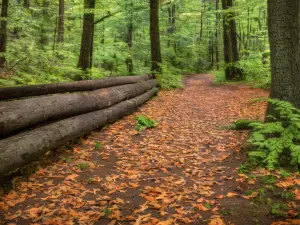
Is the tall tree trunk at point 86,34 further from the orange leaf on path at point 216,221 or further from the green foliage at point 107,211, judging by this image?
the orange leaf on path at point 216,221

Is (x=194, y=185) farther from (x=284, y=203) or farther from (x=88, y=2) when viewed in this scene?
(x=88, y=2)

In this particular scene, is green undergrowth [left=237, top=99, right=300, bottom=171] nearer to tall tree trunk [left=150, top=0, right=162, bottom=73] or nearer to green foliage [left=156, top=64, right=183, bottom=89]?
green foliage [left=156, top=64, right=183, bottom=89]

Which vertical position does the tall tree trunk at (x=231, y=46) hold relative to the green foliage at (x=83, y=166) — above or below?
above

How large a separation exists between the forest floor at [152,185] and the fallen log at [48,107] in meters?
0.75

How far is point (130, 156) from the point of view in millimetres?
5980

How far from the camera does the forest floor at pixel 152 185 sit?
3674 mm

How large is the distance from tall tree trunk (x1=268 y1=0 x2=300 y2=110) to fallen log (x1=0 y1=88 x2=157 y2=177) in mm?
4185

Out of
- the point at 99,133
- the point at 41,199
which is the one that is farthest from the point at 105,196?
the point at 99,133

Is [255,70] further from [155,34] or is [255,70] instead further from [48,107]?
[48,107]

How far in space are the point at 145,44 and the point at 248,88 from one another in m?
12.2

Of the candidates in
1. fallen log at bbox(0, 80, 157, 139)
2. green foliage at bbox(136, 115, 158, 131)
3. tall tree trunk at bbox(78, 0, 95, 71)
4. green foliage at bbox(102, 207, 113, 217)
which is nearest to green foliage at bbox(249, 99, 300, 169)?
green foliage at bbox(102, 207, 113, 217)

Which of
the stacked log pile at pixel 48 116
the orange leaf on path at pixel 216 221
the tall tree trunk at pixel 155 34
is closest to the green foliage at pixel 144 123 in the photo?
the stacked log pile at pixel 48 116

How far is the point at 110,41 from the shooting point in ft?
65.9

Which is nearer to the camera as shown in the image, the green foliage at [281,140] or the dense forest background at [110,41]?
the green foliage at [281,140]
